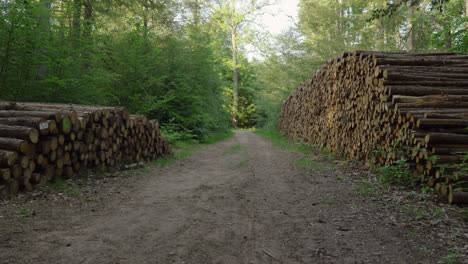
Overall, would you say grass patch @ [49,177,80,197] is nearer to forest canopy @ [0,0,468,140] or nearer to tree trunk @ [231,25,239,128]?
forest canopy @ [0,0,468,140]

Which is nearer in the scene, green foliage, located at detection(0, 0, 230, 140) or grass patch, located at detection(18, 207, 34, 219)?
grass patch, located at detection(18, 207, 34, 219)

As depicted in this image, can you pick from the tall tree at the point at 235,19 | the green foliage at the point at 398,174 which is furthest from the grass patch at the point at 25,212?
the tall tree at the point at 235,19

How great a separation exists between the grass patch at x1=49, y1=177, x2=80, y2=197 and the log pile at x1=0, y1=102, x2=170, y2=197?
0.38 feet

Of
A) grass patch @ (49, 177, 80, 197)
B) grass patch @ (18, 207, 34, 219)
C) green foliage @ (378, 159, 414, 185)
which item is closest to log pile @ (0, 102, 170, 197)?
grass patch @ (49, 177, 80, 197)

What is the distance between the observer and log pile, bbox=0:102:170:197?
196 inches

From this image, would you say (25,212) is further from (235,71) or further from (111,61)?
(235,71)

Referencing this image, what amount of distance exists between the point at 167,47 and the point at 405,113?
458 inches

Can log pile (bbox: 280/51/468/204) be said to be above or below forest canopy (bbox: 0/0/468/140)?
below

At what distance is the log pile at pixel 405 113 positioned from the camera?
5.11m

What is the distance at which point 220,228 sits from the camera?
383 cm

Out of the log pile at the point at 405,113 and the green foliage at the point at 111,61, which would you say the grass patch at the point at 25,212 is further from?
the log pile at the point at 405,113

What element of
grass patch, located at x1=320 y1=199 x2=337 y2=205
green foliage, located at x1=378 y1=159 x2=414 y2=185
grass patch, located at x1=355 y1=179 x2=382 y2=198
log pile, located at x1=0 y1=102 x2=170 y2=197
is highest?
log pile, located at x1=0 y1=102 x2=170 y2=197

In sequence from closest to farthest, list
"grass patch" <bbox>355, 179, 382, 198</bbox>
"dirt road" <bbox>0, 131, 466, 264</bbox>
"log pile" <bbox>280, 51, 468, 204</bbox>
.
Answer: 1. "dirt road" <bbox>0, 131, 466, 264</bbox>
2. "log pile" <bbox>280, 51, 468, 204</bbox>
3. "grass patch" <bbox>355, 179, 382, 198</bbox>

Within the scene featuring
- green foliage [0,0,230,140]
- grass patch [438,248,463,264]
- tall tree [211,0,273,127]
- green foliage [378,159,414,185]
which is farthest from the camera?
tall tree [211,0,273,127]
